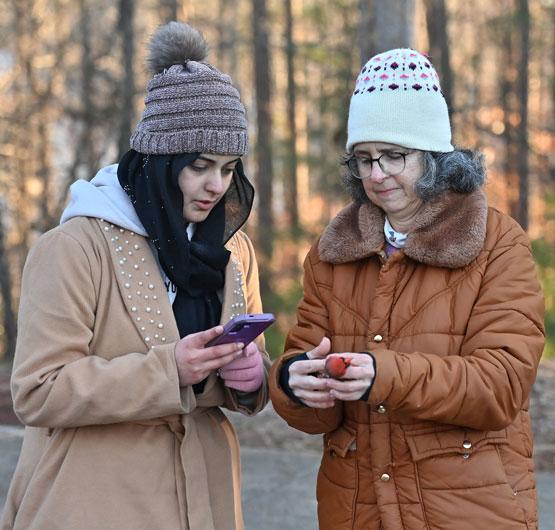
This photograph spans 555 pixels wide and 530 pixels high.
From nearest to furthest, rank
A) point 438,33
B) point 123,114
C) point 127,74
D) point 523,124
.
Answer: point 127,74, point 123,114, point 438,33, point 523,124

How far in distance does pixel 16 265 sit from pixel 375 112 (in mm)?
13678

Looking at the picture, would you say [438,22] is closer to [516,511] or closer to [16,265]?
[16,265]

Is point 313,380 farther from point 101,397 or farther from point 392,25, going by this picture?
point 392,25

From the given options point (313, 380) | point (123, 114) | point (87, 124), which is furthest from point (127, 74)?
point (313, 380)

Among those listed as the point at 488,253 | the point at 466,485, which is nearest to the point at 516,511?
the point at 466,485

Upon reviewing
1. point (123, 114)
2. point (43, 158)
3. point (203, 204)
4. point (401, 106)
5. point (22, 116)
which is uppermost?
point (22, 116)

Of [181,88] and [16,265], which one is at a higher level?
[181,88]

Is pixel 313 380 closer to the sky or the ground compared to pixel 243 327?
closer to the ground

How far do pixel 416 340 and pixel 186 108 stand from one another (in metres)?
1.00

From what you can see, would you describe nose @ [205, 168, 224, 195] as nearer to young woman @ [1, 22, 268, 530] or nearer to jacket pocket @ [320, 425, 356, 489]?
young woman @ [1, 22, 268, 530]

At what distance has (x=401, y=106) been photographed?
2.63 meters

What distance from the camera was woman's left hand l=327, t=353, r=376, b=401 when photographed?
2.34 meters

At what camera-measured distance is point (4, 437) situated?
634 centimetres

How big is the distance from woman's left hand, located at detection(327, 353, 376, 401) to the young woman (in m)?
0.36
